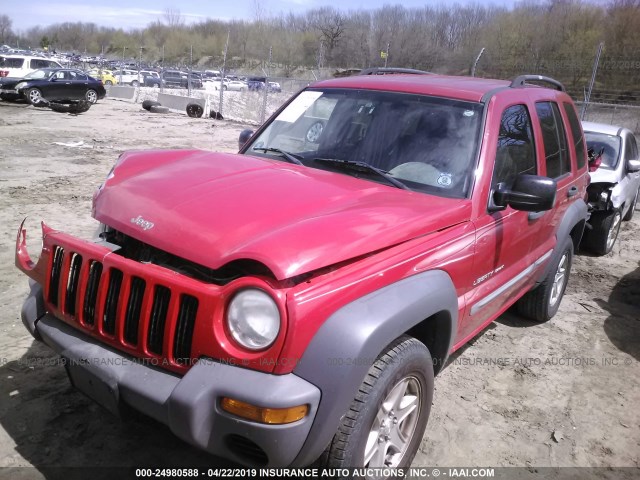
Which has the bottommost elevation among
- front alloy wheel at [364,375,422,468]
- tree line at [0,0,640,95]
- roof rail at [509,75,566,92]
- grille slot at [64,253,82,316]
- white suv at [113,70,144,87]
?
front alloy wheel at [364,375,422,468]

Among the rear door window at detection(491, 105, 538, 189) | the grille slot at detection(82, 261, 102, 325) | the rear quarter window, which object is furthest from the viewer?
the rear quarter window

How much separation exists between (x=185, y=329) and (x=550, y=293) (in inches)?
138

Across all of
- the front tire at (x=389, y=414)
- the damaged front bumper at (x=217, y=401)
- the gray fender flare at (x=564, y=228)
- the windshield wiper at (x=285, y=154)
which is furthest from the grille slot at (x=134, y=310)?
the gray fender flare at (x=564, y=228)

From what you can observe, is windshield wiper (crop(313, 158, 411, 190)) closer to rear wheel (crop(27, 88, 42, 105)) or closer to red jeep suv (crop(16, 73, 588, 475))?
red jeep suv (crop(16, 73, 588, 475))

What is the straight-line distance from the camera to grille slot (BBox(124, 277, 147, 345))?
2.15m

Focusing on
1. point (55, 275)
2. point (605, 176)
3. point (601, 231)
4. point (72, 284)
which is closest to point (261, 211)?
point (72, 284)

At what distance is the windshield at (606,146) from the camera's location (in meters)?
7.21

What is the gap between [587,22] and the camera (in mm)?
29406

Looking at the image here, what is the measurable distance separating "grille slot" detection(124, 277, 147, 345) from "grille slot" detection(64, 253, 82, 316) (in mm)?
371

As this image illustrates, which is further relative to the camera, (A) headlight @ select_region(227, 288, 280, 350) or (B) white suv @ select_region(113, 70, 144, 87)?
(B) white suv @ select_region(113, 70, 144, 87)

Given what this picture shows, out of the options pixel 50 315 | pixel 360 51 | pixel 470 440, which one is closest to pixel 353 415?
pixel 470 440

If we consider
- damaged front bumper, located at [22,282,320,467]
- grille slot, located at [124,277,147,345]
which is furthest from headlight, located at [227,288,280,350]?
grille slot, located at [124,277,147,345]

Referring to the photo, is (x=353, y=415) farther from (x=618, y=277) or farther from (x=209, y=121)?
(x=209, y=121)

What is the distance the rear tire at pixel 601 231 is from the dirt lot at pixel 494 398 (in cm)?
50
